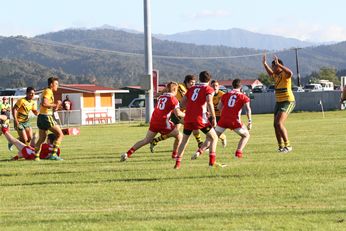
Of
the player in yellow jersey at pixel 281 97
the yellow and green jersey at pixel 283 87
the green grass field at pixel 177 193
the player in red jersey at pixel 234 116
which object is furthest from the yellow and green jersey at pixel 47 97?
the yellow and green jersey at pixel 283 87

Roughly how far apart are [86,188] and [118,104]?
67.1 metres

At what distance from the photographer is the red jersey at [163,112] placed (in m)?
16.9

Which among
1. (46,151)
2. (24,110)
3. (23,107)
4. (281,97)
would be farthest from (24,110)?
(281,97)

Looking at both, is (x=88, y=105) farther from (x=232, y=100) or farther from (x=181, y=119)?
(x=232, y=100)

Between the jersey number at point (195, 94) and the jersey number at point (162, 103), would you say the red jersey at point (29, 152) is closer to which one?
the jersey number at point (162, 103)

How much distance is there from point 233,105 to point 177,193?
5836 mm

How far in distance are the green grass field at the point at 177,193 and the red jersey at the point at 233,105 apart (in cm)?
91

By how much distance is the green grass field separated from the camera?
380 inches

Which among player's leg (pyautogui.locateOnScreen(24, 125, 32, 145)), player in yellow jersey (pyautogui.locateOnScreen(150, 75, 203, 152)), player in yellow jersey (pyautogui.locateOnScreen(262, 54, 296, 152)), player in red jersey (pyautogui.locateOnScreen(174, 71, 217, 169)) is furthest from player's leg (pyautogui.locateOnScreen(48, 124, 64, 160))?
player in yellow jersey (pyautogui.locateOnScreen(262, 54, 296, 152))

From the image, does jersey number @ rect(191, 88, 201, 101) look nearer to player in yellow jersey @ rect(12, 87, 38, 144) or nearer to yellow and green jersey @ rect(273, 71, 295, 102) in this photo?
yellow and green jersey @ rect(273, 71, 295, 102)

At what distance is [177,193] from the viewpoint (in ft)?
39.9

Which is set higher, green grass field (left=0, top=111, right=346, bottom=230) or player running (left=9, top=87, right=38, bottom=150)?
player running (left=9, top=87, right=38, bottom=150)

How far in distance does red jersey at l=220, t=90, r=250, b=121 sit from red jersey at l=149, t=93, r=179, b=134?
1254 mm

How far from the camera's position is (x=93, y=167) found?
664 inches
